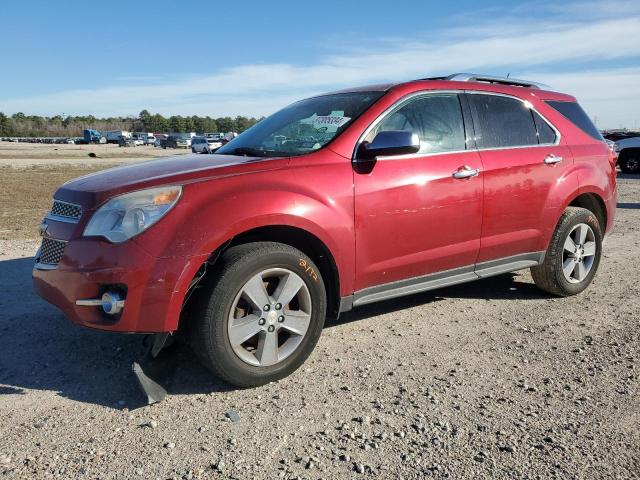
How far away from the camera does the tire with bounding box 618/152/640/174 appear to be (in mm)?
20156

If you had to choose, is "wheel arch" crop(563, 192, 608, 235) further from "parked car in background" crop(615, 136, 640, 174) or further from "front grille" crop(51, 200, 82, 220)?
"parked car in background" crop(615, 136, 640, 174)

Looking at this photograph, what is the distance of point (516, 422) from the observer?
2887mm

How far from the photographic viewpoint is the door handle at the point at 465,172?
410 cm

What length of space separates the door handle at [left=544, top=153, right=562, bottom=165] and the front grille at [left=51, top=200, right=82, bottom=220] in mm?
3670

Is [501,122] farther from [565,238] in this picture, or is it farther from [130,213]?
[130,213]

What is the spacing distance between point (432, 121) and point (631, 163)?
19.4 metres

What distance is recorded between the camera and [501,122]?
4594 mm

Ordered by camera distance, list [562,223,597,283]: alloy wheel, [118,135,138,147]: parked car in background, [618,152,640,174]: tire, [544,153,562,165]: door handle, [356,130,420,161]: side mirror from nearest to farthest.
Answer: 1. [356,130,420,161]: side mirror
2. [544,153,562,165]: door handle
3. [562,223,597,283]: alloy wheel
4. [618,152,640,174]: tire
5. [118,135,138,147]: parked car in background

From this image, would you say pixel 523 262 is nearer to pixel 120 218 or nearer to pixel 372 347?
Result: pixel 372 347

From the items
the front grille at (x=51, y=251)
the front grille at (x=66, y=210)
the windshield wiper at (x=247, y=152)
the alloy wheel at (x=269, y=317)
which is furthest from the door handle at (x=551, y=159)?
the front grille at (x=51, y=251)

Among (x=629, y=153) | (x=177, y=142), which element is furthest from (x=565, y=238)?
(x=177, y=142)

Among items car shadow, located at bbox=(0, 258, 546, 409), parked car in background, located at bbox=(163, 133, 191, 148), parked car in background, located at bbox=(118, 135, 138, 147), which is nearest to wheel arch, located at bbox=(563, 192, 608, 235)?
car shadow, located at bbox=(0, 258, 546, 409)

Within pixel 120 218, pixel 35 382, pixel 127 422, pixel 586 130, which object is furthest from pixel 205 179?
pixel 586 130

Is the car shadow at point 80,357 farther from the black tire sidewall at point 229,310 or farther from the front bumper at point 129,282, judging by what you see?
the front bumper at point 129,282
